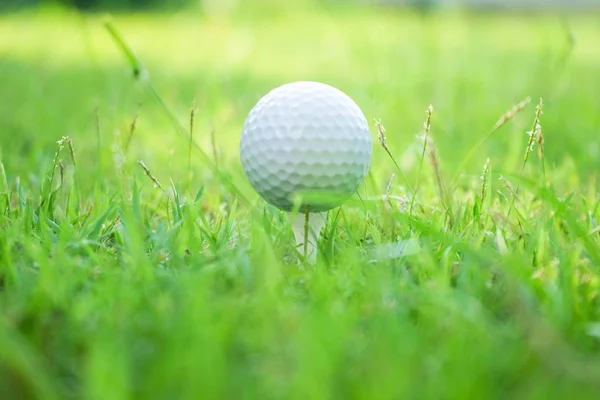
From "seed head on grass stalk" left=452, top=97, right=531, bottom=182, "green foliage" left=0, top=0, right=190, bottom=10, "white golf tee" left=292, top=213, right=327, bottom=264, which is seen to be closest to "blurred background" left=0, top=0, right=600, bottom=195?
"seed head on grass stalk" left=452, top=97, right=531, bottom=182

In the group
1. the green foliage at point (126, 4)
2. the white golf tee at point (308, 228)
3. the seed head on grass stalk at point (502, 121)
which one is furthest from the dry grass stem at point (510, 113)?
the green foliage at point (126, 4)

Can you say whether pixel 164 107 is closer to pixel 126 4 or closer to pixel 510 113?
pixel 510 113

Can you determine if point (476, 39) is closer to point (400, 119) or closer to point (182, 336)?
point (400, 119)

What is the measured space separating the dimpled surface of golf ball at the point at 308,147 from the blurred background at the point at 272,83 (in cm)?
34

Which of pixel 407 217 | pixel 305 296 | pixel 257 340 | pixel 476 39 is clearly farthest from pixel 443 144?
pixel 476 39

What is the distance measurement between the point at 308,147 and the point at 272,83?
2695 mm

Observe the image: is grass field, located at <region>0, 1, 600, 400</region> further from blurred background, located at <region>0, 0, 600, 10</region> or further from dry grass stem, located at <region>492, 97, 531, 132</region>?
blurred background, located at <region>0, 0, 600, 10</region>

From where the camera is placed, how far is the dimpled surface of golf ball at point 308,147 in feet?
4.83

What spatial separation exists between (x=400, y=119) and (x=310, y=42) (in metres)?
3.38

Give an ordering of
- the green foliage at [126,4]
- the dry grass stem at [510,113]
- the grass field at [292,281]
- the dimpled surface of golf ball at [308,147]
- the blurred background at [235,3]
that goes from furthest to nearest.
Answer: the green foliage at [126,4] → the blurred background at [235,3] → the dry grass stem at [510,113] → the dimpled surface of golf ball at [308,147] → the grass field at [292,281]

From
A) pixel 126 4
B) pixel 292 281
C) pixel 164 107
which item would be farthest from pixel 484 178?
pixel 126 4

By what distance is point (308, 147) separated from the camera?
4.83 ft

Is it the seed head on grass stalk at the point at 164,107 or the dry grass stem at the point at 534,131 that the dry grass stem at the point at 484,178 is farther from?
the seed head on grass stalk at the point at 164,107

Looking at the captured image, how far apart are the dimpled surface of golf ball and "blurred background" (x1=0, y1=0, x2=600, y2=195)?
0.34m
